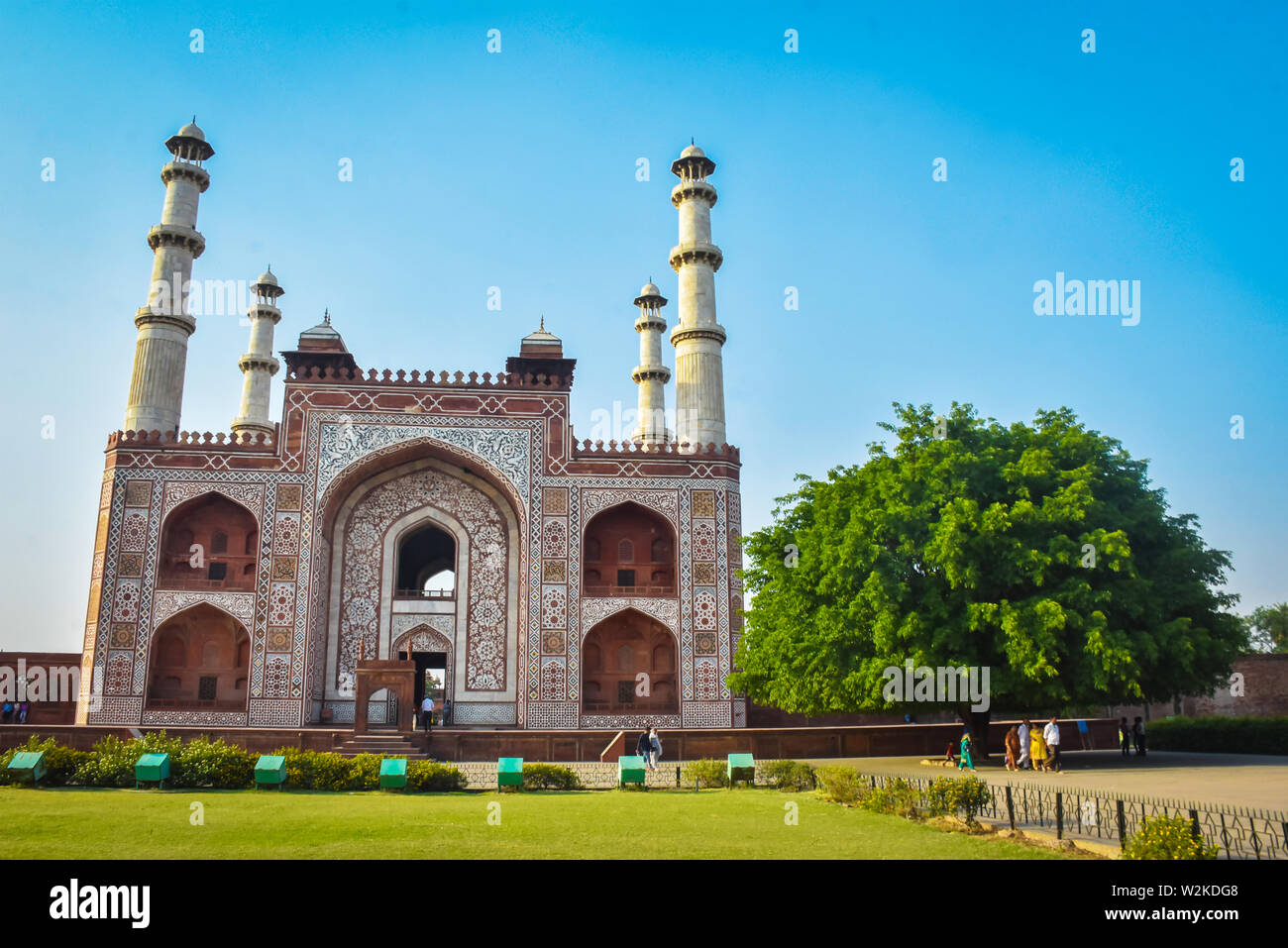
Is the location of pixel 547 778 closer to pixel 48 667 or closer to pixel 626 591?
pixel 626 591

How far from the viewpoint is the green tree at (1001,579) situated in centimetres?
1789

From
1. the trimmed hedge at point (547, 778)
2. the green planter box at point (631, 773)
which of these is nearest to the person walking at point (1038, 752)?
the green planter box at point (631, 773)

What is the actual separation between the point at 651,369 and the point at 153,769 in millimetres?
25195

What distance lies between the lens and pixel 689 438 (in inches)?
1138

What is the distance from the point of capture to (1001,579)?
18.4 metres

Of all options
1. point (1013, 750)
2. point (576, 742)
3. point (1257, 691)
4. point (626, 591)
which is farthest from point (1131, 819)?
point (1257, 691)

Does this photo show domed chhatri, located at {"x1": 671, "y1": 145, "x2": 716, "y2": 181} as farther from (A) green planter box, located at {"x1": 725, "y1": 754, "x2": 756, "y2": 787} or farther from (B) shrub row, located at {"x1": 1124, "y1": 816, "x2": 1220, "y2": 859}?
(B) shrub row, located at {"x1": 1124, "y1": 816, "x2": 1220, "y2": 859}

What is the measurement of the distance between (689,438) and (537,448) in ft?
14.4

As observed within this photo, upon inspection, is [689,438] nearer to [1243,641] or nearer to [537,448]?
[537,448]

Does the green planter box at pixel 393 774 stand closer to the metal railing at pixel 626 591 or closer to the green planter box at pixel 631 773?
the green planter box at pixel 631 773

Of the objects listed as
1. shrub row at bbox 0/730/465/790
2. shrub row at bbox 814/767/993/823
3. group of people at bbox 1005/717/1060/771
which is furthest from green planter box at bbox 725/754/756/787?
group of people at bbox 1005/717/1060/771

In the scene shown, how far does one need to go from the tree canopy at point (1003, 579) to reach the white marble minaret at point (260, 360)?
70.1 feet
